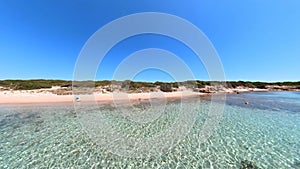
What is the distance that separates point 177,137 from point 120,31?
8.54 meters

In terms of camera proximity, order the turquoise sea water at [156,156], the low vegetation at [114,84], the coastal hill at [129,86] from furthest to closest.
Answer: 1. the low vegetation at [114,84]
2. the coastal hill at [129,86]
3. the turquoise sea water at [156,156]

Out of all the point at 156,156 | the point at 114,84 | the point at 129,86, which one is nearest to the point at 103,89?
the point at 114,84

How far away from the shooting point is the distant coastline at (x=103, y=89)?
74.6 feet

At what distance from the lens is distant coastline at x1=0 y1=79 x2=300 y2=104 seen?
22.7 m

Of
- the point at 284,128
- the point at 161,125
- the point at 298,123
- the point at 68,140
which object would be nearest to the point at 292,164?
the point at 284,128

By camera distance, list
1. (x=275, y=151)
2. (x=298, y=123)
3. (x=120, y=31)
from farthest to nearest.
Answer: (x=120, y=31), (x=298, y=123), (x=275, y=151)

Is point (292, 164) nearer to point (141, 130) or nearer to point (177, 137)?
point (177, 137)

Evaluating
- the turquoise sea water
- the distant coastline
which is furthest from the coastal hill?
the turquoise sea water

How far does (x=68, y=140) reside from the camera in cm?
675

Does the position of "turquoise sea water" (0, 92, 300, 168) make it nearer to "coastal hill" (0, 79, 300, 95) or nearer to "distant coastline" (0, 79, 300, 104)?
"distant coastline" (0, 79, 300, 104)

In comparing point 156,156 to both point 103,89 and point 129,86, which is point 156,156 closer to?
point 103,89

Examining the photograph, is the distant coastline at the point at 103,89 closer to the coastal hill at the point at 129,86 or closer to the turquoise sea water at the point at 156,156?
the coastal hill at the point at 129,86

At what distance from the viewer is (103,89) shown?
34312 mm

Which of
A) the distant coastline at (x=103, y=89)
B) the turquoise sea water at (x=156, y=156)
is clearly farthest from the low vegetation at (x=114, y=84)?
the turquoise sea water at (x=156, y=156)
